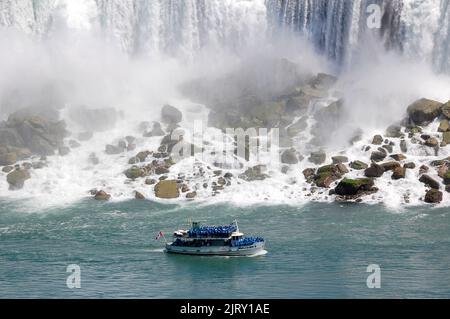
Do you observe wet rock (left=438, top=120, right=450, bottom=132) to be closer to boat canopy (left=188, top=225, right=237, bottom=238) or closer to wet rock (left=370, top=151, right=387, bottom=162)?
wet rock (left=370, top=151, right=387, bottom=162)

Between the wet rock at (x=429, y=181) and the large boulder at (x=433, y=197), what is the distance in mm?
1703

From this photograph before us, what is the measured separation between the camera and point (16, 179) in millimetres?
77875

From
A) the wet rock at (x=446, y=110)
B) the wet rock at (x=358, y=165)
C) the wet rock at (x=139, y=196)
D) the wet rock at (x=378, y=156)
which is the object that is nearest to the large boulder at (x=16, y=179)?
the wet rock at (x=139, y=196)

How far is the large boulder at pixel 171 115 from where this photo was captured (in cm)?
8831

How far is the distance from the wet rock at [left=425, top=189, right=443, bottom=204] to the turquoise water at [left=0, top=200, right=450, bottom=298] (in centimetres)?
258

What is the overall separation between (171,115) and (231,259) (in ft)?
118

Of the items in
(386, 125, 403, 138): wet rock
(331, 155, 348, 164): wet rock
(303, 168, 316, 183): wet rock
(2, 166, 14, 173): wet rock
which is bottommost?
(2, 166, 14, 173): wet rock

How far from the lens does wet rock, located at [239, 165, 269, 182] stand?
74938mm

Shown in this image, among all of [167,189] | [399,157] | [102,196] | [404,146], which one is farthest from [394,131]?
[102,196]

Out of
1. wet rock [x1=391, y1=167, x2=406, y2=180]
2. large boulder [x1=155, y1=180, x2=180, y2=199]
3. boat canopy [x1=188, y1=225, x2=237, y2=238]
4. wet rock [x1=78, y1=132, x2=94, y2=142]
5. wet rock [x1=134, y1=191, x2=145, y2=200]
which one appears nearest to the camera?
boat canopy [x1=188, y1=225, x2=237, y2=238]

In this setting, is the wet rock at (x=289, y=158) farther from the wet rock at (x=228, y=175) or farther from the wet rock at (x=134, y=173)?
the wet rock at (x=134, y=173)

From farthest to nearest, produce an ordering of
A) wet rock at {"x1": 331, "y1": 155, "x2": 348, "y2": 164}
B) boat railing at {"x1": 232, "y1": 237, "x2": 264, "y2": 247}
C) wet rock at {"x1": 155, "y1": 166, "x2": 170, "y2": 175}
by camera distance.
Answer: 1. wet rock at {"x1": 155, "y1": 166, "x2": 170, "y2": 175}
2. wet rock at {"x1": 331, "y1": 155, "x2": 348, "y2": 164}
3. boat railing at {"x1": 232, "y1": 237, "x2": 264, "y2": 247}

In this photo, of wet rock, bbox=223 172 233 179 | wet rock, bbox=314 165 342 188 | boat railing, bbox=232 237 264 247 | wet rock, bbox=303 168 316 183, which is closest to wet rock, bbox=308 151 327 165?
wet rock, bbox=303 168 316 183

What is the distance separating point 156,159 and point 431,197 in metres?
28.0
